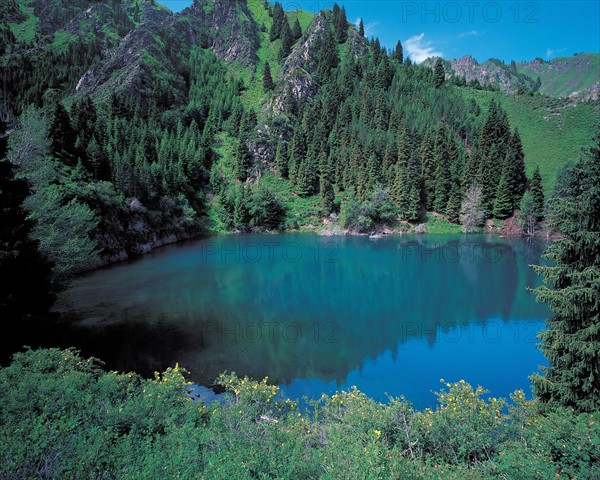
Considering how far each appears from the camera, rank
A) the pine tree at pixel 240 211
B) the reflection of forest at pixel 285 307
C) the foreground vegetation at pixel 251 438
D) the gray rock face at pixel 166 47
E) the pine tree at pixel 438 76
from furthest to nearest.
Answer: the pine tree at pixel 438 76
the gray rock face at pixel 166 47
the pine tree at pixel 240 211
the reflection of forest at pixel 285 307
the foreground vegetation at pixel 251 438

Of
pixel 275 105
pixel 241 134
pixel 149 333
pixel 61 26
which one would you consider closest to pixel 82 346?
pixel 149 333

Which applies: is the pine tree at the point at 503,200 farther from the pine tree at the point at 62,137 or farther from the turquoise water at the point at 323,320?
the pine tree at the point at 62,137

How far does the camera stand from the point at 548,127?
9519cm

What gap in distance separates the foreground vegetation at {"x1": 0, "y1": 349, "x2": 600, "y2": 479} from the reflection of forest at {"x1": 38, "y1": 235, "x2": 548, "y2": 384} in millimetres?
8484

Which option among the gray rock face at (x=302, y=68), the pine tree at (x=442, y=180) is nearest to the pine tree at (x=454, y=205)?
the pine tree at (x=442, y=180)

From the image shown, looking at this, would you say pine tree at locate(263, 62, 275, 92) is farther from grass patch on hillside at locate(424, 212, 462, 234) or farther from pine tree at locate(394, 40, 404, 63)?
grass patch on hillside at locate(424, 212, 462, 234)

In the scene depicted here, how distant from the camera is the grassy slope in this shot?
274ft

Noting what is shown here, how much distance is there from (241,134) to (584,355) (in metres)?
102

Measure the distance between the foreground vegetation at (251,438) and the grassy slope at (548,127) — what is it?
85613 millimetres

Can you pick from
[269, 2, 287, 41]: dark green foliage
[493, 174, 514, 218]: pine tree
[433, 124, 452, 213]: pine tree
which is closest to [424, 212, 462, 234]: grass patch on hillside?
[433, 124, 452, 213]: pine tree

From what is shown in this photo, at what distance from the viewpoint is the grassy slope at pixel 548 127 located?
83.6 meters

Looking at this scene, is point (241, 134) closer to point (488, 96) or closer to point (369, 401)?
point (488, 96)

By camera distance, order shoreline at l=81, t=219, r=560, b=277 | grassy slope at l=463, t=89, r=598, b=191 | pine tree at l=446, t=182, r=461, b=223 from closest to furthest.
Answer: shoreline at l=81, t=219, r=560, b=277
pine tree at l=446, t=182, r=461, b=223
grassy slope at l=463, t=89, r=598, b=191

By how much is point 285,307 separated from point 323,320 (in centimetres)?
457
